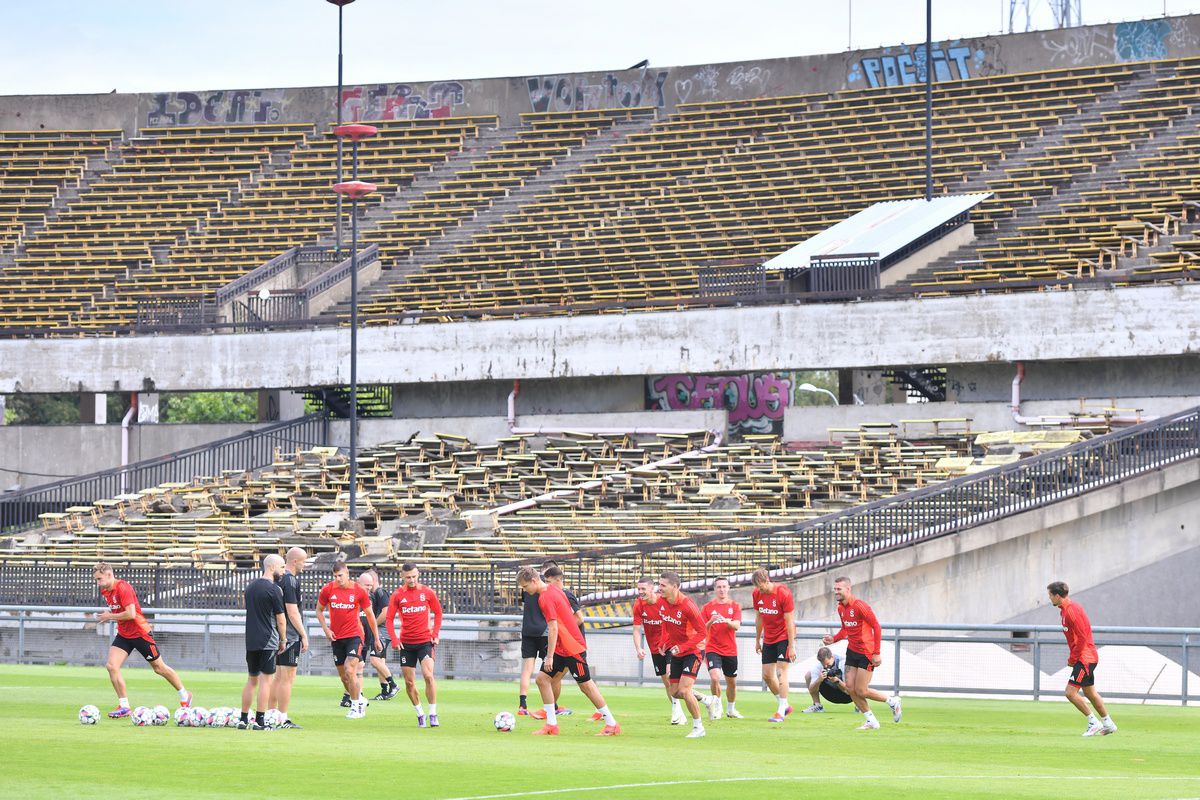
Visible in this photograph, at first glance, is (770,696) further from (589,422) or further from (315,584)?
(589,422)

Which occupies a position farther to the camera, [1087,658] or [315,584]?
[315,584]

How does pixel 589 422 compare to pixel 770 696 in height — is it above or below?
above

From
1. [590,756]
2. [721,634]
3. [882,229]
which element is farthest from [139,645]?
[882,229]

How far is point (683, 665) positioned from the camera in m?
18.7

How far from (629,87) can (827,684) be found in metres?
37.5

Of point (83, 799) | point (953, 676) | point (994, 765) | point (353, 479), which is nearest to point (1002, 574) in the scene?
point (953, 676)

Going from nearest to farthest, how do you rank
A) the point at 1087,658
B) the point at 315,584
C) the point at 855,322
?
the point at 1087,658 < the point at 315,584 < the point at 855,322

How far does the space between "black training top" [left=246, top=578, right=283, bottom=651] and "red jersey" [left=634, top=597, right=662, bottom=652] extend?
4.39 m

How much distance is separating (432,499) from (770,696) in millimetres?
14553

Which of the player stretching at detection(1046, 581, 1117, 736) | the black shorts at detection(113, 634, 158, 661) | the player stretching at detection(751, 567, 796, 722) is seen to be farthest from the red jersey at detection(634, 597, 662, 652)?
the black shorts at detection(113, 634, 158, 661)

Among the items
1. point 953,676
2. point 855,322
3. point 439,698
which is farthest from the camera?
point 855,322

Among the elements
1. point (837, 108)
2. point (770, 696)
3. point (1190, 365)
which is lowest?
point (770, 696)

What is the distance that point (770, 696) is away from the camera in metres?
25.4

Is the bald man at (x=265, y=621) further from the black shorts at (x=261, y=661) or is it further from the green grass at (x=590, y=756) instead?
the green grass at (x=590, y=756)
